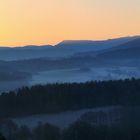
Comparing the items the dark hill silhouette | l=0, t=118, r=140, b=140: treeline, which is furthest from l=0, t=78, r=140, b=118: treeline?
the dark hill silhouette

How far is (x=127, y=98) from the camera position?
124 feet

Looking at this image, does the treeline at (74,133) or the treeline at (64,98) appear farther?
the treeline at (64,98)

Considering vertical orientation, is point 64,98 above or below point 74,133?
above

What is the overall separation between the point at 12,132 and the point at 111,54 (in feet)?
216

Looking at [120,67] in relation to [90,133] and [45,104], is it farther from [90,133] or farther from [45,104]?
[90,133]

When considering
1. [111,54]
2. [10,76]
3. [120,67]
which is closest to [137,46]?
[111,54]

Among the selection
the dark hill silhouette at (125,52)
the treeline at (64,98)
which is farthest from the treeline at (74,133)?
the dark hill silhouette at (125,52)

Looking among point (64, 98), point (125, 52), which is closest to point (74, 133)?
point (64, 98)

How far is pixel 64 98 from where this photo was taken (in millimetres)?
37875

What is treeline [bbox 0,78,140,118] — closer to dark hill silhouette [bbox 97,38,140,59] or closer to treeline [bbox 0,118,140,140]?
treeline [bbox 0,118,140,140]

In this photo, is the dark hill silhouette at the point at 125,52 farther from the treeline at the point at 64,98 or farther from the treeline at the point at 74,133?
the treeline at the point at 74,133

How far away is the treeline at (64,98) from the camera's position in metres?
34.5

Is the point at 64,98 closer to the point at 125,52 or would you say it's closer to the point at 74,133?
the point at 74,133

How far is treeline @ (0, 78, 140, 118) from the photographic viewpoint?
113 ft
